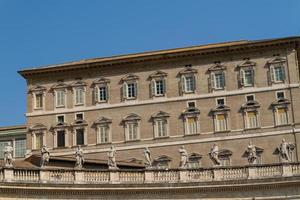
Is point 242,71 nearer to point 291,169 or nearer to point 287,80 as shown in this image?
point 287,80

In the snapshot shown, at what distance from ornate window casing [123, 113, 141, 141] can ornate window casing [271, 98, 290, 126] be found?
14737 mm

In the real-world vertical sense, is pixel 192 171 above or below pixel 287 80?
below

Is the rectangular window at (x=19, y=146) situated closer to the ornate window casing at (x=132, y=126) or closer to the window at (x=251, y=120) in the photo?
the ornate window casing at (x=132, y=126)

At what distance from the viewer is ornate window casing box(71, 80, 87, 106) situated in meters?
78.6

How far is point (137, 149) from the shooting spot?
7469 cm

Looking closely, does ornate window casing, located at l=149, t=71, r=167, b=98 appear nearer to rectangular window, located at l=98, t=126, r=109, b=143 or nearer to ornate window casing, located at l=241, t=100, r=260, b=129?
rectangular window, located at l=98, t=126, r=109, b=143

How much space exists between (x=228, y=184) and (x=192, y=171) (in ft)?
6.91

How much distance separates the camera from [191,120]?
246 feet

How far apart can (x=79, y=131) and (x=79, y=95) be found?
4.29 meters

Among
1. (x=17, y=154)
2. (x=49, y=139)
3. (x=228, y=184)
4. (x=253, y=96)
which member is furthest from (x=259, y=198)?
(x=17, y=154)

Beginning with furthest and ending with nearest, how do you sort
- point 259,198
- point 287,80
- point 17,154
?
point 17,154 < point 287,80 < point 259,198

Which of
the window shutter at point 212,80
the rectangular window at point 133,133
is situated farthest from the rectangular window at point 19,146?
the window shutter at point 212,80

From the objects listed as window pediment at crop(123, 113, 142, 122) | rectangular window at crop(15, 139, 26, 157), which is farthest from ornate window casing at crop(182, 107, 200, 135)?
rectangular window at crop(15, 139, 26, 157)

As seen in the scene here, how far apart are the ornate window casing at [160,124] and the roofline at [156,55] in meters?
6.68
